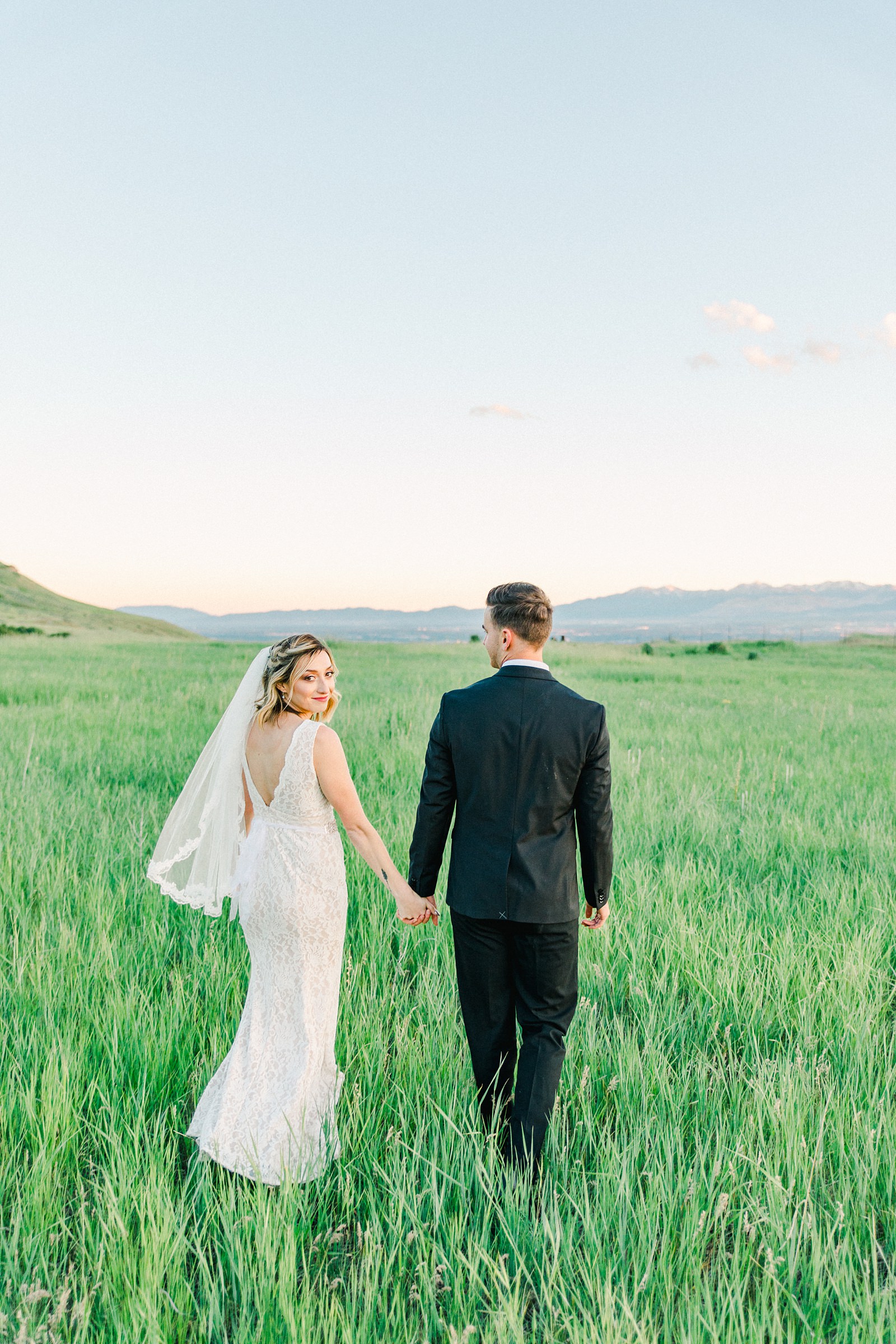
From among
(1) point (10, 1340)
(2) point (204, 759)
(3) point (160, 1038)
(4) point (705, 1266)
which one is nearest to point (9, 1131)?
(3) point (160, 1038)

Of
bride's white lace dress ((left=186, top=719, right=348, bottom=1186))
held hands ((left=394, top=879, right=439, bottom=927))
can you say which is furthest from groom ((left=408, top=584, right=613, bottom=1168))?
bride's white lace dress ((left=186, top=719, right=348, bottom=1186))

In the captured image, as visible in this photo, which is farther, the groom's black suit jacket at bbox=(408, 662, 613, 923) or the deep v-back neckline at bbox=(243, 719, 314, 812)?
the deep v-back neckline at bbox=(243, 719, 314, 812)

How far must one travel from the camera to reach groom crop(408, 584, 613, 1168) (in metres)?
2.78

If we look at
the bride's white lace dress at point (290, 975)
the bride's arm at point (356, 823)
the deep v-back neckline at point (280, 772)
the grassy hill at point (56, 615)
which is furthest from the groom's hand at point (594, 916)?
the grassy hill at point (56, 615)

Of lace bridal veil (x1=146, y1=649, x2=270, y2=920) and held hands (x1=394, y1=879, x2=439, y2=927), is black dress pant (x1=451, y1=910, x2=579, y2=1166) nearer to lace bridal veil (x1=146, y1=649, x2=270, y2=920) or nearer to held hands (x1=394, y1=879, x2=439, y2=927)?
held hands (x1=394, y1=879, x2=439, y2=927)

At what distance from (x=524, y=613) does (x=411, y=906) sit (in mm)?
1253

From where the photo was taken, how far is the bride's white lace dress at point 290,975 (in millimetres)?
2859

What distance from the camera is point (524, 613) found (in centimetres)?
286

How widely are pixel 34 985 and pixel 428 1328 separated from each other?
284cm

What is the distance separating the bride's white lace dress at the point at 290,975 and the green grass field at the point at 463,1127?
0.61 ft

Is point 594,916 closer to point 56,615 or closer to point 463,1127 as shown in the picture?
point 463,1127

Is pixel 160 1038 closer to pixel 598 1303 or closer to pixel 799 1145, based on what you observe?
pixel 598 1303

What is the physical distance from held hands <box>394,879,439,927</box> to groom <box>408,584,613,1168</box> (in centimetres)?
15

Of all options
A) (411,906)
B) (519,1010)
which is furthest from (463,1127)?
(411,906)
